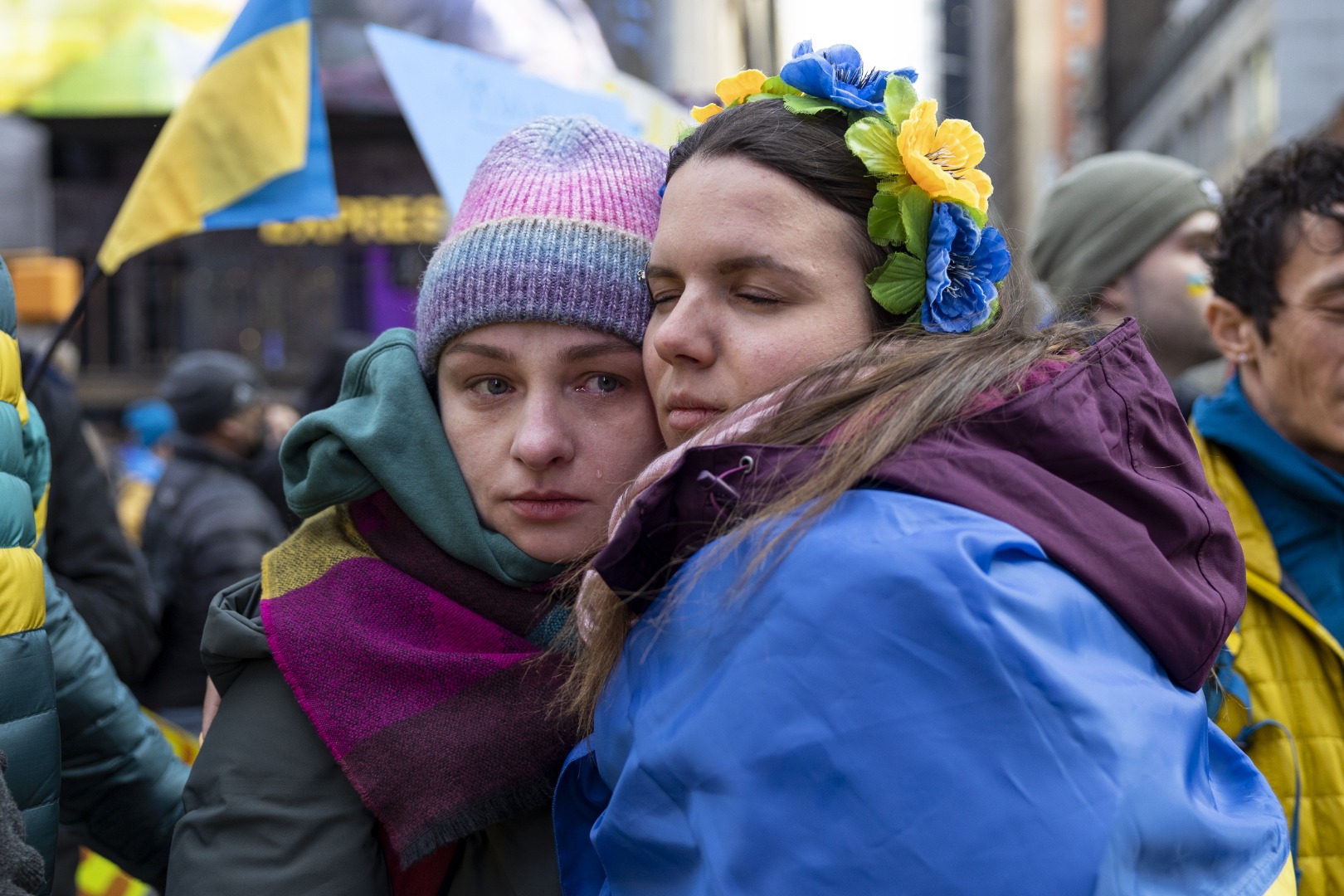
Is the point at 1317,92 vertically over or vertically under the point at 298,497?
under

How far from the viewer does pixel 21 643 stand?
1708 mm

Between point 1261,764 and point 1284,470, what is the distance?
0.56 meters

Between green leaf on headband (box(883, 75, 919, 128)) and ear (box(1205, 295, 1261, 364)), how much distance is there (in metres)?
1.14

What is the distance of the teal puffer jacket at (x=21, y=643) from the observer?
66.2 inches

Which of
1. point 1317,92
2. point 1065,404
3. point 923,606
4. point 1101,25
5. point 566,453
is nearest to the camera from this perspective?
point 923,606

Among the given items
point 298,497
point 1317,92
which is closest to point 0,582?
point 298,497

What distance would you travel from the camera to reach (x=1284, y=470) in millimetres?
2332

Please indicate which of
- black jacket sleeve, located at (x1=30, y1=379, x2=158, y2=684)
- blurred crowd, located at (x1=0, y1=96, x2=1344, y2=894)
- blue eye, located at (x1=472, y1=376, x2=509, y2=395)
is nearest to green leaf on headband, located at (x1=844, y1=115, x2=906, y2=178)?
blurred crowd, located at (x1=0, y1=96, x2=1344, y2=894)

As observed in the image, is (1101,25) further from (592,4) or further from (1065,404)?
(1065,404)

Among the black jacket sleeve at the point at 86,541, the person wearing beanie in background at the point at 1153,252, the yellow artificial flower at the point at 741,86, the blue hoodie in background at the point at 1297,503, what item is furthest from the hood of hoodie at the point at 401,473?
the person wearing beanie in background at the point at 1153,252

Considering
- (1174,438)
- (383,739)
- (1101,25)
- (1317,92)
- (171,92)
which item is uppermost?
(1174,438)

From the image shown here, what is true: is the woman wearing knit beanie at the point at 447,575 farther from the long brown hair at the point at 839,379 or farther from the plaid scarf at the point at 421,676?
the long brown hair at the point at 839,379

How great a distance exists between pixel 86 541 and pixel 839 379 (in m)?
2.51

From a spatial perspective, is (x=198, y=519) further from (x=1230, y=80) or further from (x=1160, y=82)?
(x=1160, y=82)
